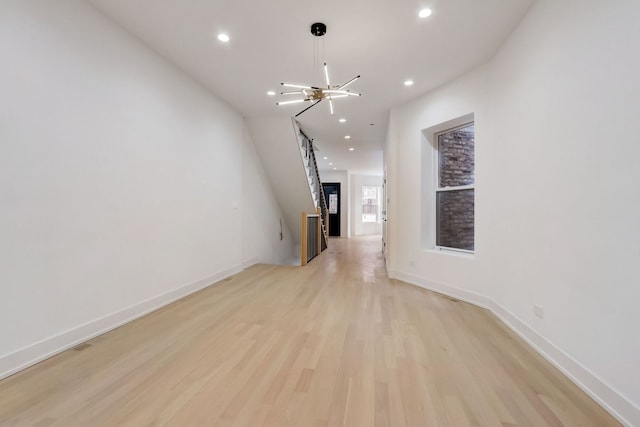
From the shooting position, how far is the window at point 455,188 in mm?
3803

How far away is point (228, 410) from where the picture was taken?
1544 mm

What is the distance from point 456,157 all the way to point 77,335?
16.4 feet

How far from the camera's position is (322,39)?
2900mm

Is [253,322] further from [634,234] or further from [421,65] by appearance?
[421,65]

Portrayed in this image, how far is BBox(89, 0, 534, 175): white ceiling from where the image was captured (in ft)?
8.02

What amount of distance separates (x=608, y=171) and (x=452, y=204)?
2.46 m

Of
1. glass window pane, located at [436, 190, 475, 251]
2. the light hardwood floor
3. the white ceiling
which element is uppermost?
the white ceiling

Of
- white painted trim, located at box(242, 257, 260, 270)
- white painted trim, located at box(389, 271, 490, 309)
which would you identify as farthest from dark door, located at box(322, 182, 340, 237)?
white painted trim, located at box(389, 271, 490, 309)

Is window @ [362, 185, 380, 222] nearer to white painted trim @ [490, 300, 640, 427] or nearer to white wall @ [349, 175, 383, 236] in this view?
white wall @ [349, 175, 383, 236]

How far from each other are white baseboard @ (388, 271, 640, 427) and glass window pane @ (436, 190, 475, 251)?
829 millimetres

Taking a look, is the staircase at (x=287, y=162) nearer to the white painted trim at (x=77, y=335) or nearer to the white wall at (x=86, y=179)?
the white wall at (x=86, y=179)

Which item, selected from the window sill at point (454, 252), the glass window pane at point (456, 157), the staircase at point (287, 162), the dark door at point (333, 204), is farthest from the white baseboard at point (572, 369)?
the dark door at point (333, 204)

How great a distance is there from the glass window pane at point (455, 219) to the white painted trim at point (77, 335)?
3977 mm

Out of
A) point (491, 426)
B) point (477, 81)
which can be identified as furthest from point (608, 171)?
point (477, 81)
